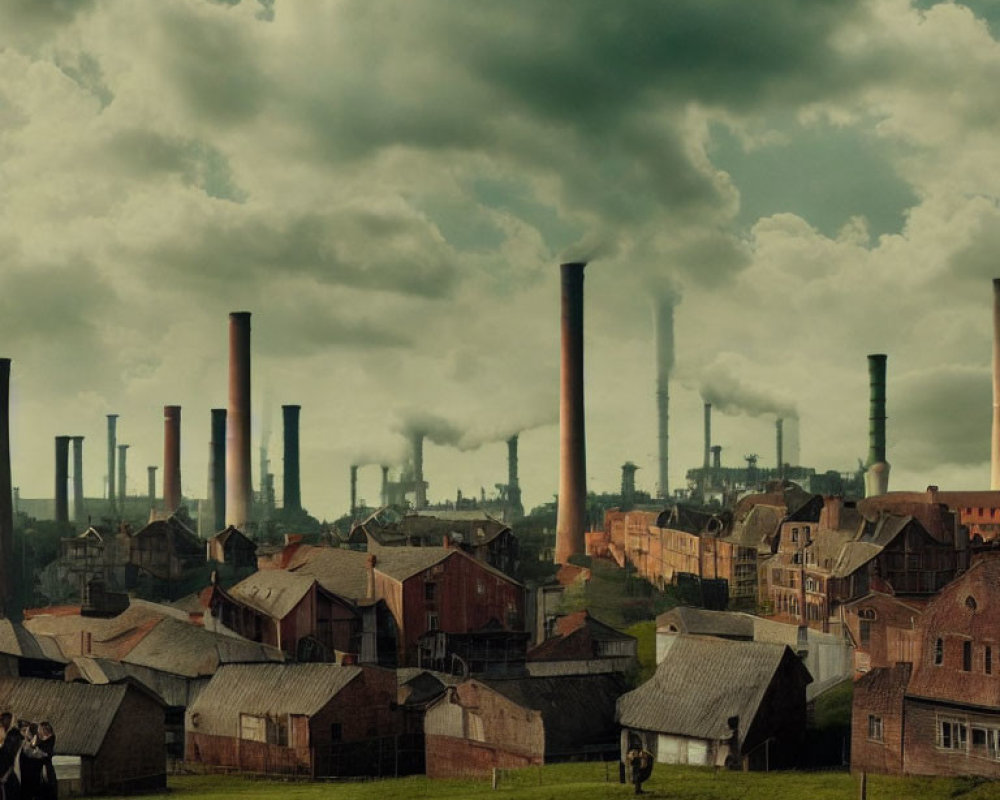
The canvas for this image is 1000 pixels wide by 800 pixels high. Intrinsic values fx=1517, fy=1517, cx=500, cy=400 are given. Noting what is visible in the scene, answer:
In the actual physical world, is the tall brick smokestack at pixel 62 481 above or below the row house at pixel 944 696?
above

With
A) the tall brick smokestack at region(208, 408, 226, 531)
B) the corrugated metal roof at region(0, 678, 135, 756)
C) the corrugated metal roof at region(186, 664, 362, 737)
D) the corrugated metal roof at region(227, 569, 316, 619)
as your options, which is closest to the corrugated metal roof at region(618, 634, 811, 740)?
the corrugated metal roof at region(186, 664, 362, 737)

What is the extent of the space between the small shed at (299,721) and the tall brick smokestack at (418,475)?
269 ft

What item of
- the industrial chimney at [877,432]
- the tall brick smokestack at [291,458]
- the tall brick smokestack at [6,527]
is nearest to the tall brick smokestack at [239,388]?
the tall brick smokestack at [6,527]

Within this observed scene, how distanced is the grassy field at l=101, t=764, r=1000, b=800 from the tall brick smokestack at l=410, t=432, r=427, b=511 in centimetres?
8766

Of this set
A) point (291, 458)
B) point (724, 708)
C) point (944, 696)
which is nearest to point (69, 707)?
point (724, 708)

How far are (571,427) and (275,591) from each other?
32718mm

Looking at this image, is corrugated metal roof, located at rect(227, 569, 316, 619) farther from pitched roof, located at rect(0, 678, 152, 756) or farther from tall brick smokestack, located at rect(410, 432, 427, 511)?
tall brick smokestack, located at rect(410, 432, 427, 511)

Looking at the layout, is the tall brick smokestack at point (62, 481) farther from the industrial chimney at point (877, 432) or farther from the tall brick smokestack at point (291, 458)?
the industrial chimney at point (877, 432)

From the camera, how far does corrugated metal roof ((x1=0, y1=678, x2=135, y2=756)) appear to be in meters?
44.0

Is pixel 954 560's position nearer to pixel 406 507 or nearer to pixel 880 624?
pixel 880 624

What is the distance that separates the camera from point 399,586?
6397 cm

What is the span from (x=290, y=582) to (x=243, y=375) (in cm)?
4522

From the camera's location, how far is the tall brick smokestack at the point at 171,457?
411 feet

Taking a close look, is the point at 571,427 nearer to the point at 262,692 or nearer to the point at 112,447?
the point at 262,692
